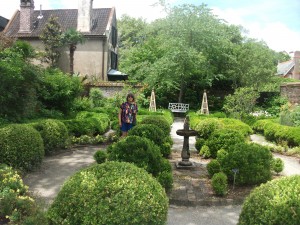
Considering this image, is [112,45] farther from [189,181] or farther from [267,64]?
[189,181]

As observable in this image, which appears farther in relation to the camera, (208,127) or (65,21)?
(65,21)

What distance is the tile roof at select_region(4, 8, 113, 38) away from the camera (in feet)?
97.4

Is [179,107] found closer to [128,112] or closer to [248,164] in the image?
[128,112]

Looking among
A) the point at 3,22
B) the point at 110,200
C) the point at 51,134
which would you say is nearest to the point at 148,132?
the point at 51,134

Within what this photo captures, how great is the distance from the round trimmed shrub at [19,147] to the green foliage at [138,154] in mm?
2295

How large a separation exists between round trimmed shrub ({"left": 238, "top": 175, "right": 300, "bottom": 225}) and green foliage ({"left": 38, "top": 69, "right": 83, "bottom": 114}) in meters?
14.9

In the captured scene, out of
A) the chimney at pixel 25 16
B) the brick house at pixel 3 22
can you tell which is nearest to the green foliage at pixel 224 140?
the chimney at pixel 25 16

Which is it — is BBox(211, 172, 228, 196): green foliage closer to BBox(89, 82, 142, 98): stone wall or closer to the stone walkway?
the stone walkway

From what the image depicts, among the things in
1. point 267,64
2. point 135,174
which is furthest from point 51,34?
point 135,174

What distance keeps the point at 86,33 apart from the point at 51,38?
3.38 metres

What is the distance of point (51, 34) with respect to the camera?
2764 centimetres

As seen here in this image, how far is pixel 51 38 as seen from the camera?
27422 millimetres

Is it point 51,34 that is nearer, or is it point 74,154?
point 74,154

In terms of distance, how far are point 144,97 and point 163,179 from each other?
19333mm
